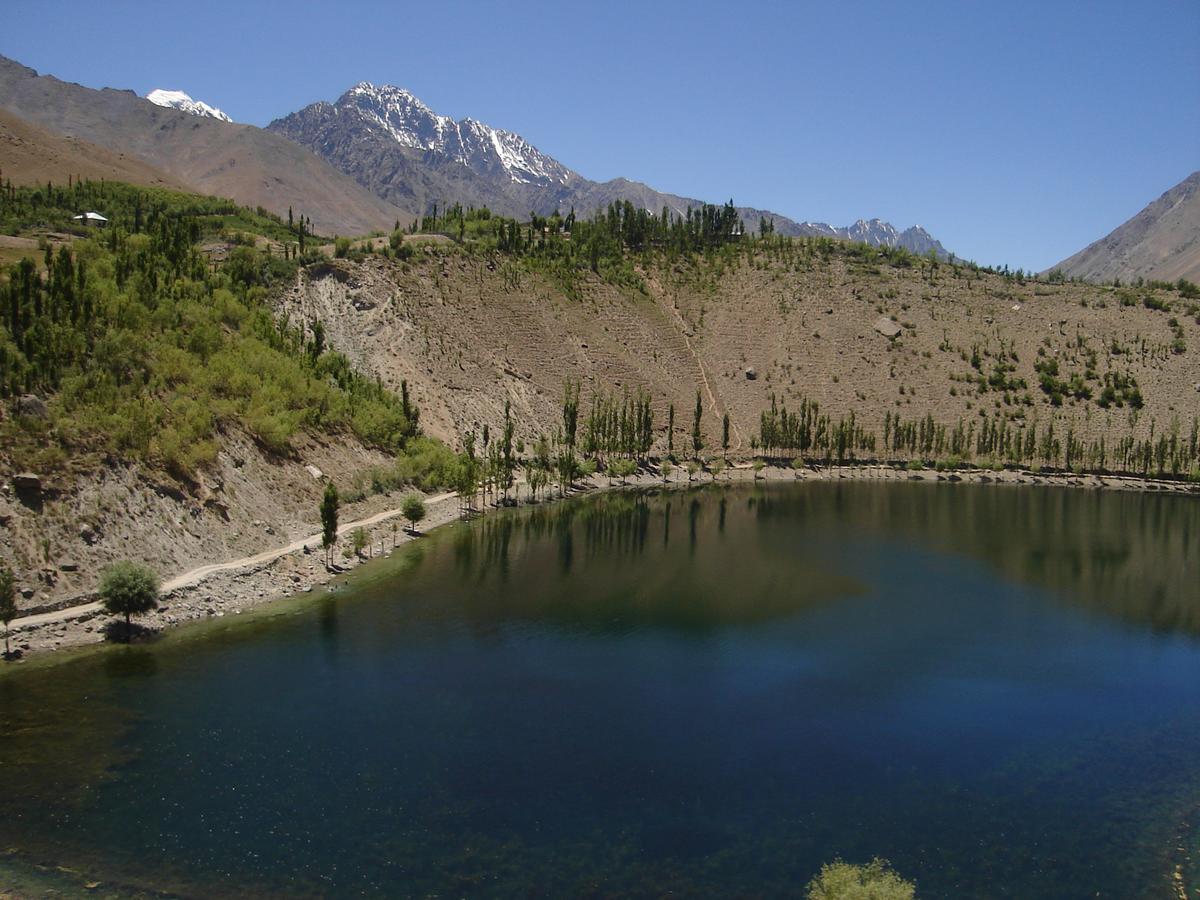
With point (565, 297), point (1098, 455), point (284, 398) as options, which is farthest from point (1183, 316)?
point (284, 398)

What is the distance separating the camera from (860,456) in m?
103

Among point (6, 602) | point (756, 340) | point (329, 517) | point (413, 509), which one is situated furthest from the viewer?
point (756, 340)

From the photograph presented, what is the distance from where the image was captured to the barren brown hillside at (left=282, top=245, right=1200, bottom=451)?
90812mm

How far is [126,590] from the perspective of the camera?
38.2 meters

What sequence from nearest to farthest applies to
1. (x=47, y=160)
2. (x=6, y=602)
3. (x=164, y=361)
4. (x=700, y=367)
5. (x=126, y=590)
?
1. (x=6, y=602)
2. (x=126, y=590)
3. (x=164, y=361)
4. (x=700, y=367)
5. (x=47, y=160)

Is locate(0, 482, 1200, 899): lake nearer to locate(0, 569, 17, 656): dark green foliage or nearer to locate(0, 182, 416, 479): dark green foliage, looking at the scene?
locate(0, 569, 17, 656): dark green foliage

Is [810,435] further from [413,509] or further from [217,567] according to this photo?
[217,567]

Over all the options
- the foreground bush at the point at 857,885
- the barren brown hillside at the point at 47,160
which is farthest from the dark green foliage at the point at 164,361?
the barren brown hillside at the point at 47,160

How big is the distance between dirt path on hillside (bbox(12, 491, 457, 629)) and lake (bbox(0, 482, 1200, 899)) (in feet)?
10.7

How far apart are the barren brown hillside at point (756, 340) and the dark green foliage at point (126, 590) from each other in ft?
146

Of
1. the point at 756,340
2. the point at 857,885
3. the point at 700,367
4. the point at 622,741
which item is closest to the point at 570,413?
the point at 700,367

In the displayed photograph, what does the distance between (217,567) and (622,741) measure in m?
26.2

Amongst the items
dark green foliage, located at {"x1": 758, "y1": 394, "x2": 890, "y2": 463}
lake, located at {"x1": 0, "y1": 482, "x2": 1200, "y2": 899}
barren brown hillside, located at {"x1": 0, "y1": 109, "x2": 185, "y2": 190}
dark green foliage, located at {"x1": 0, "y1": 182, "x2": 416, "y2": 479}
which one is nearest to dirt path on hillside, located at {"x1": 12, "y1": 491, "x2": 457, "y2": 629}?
lake, located at {"x1": 0, "y1": 482, "x2": 1200, "y2": 899}

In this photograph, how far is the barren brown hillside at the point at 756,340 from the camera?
90.8 meters
